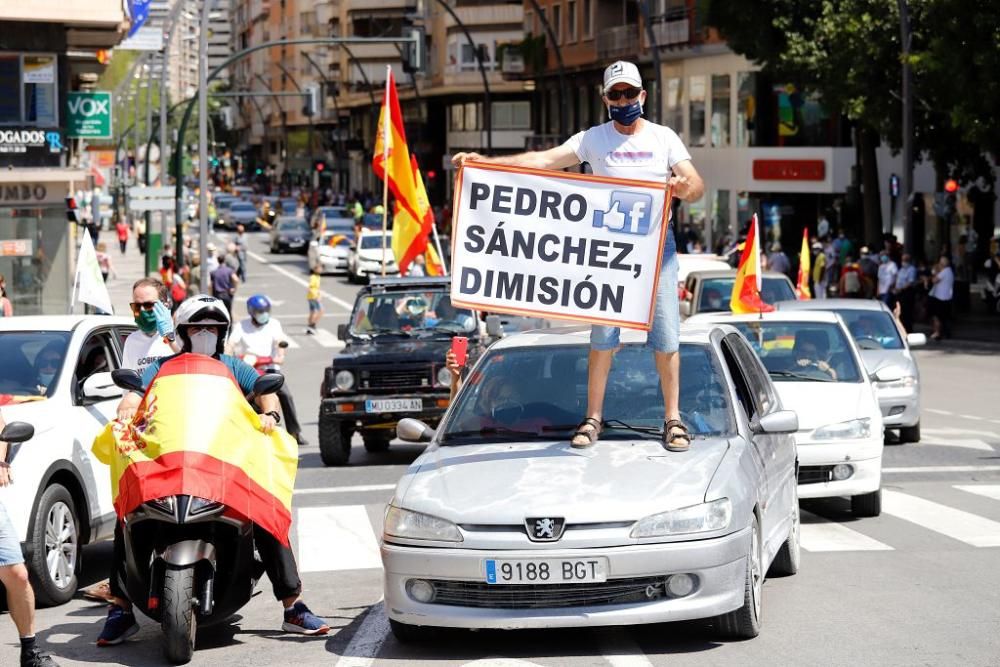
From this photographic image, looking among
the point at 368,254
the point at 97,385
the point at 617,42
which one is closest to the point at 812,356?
the point at 97,385

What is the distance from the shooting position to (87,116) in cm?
3772

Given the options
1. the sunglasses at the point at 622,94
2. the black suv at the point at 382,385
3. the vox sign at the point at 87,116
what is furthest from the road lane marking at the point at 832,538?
the vox sign at the point at 87,116

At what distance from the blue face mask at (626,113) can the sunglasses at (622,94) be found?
0.04 meters

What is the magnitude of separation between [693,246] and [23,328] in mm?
48572

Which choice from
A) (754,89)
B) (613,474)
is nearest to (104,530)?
(613,474)

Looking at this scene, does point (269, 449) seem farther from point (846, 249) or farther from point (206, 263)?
point (846, 249)

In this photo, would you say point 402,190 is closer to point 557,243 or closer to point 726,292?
point 726,292

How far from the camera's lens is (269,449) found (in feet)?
28.5

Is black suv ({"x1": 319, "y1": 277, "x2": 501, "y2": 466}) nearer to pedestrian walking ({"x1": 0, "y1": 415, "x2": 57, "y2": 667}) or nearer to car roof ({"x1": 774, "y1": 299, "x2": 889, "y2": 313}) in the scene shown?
car roof ({"x1": 774, "y1": 299, "x2": 889, "y2": 313})

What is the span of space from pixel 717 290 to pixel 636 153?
51.7ft

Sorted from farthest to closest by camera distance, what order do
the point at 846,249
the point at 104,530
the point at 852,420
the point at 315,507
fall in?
1. the point at 846,249
2. the point at 315,507
3. the point at 852,420
4. the point at 104,530

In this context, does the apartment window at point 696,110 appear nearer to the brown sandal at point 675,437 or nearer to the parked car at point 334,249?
the parked car at point 334,249

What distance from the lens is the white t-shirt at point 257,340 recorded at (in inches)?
733

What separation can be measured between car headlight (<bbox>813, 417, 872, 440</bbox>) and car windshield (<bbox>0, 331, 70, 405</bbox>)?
5353 mm
